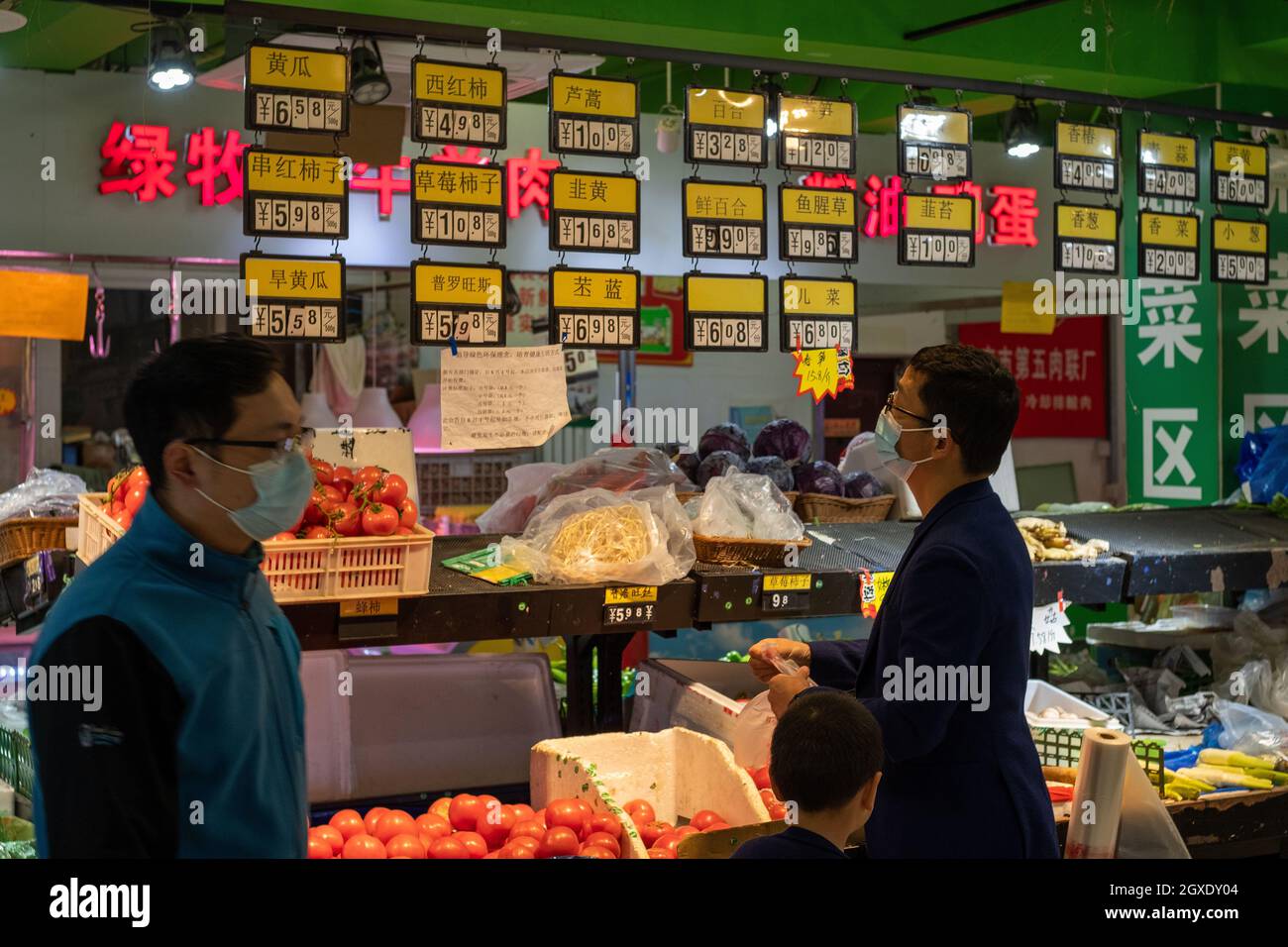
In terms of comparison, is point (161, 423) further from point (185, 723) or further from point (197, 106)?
point (197, 106)

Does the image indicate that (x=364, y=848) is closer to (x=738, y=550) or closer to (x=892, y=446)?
(x=738, y=550)

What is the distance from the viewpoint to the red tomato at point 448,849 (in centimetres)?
333

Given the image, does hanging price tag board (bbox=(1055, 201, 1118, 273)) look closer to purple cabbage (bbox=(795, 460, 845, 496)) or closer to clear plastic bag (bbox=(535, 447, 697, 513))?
purple cabbage (bbox=(795, 460, 845, 496))

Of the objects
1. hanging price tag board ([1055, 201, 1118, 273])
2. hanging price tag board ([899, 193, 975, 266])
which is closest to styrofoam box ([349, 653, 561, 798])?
hanging price tag board ([899, 193, 975, 266])

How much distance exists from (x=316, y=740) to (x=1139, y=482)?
5.89 m

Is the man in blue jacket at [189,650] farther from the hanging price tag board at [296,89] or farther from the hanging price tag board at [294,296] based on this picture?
the hanging price tag board at [296,89]

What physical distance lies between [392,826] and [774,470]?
217 cm

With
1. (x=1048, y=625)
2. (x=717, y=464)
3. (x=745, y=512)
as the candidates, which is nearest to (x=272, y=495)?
(x=745, y=512)

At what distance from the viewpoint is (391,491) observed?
11.2ft

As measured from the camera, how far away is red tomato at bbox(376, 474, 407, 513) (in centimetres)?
341

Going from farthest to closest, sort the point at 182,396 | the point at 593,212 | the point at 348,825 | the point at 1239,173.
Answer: the point at 1239,173, the point at 593,212, the point at 348,825, the point at 182,396

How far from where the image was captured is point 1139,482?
26.9ft

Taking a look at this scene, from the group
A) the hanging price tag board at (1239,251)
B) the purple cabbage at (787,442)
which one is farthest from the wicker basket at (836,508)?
the hanging price tag board at (1239,251)
